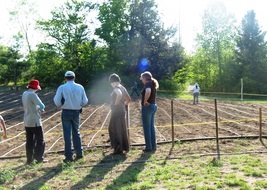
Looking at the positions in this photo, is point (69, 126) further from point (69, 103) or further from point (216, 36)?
point (216, 36)

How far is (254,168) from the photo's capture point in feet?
16.7

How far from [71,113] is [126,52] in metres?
24.5

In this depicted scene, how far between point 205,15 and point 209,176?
35884mm

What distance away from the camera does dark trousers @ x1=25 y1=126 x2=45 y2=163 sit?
5.91 metres

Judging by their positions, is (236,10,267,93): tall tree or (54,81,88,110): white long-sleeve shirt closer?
(54,81,88,110): white long-sleeve shirt

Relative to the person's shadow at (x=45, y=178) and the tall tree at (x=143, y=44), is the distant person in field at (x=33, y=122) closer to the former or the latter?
the person's shadow at (x=45, y=178)

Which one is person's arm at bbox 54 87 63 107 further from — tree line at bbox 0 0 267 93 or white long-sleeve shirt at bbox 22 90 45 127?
tree line at bbox 0 0 267 93

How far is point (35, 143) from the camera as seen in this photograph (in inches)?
237

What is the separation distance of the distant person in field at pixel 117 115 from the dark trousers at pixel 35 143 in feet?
4.43

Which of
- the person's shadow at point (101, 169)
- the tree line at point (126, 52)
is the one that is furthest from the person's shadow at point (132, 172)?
the tree line at point (126, 52)

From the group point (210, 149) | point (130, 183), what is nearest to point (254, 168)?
point (210, 149)

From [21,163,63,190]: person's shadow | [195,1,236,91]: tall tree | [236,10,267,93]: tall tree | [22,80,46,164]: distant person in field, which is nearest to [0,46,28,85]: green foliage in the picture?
[195,1,236,91]: tall tree

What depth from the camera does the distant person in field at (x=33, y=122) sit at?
581cm

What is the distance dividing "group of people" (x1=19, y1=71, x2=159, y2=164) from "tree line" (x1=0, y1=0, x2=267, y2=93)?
23540 mm
